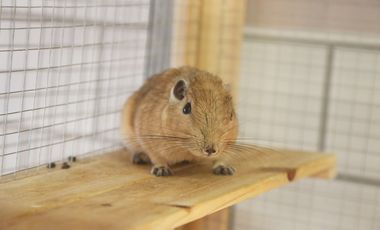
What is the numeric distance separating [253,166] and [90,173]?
0.58m

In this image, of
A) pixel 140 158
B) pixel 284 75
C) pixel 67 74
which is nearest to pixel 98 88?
pixel 67 74

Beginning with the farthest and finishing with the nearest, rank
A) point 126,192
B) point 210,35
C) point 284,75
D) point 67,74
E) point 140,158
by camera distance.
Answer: point 284,75
point 210,35
point 67,74
point 140,158
point 126,192

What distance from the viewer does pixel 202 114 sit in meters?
2.22

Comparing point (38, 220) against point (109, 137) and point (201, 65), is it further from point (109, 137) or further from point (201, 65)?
point (201, 65)

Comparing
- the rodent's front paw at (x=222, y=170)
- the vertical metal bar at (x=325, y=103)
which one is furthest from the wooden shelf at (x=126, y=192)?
the vertical metal bar at (x=325, y=103)

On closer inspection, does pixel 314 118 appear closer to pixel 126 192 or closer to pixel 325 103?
pixel 325 103

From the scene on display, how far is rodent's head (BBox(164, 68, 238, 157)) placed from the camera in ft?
7.16

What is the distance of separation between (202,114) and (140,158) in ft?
1.16

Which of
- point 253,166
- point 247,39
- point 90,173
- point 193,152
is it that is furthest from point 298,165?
point 247,39

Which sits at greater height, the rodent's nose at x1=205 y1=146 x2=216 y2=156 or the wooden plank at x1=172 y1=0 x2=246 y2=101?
the wooden plank at x1=172 y1=0 x2=246 y2=101

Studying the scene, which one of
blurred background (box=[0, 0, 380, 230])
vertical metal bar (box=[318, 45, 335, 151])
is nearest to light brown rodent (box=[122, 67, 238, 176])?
blurred background (box=[0, 0, 380, 230])

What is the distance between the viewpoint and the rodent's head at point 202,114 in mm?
2182

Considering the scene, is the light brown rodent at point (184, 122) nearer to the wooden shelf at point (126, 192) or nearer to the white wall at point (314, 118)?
the wooden shelf at point (126, 192)

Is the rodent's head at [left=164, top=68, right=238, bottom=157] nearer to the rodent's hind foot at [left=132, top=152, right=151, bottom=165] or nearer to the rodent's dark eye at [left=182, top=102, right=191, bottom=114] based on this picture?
the rodent's dark eye at [left=182, top=102, right=191, bottom=114]
